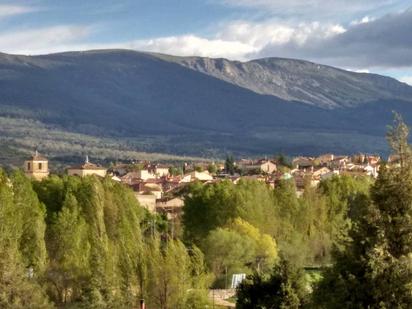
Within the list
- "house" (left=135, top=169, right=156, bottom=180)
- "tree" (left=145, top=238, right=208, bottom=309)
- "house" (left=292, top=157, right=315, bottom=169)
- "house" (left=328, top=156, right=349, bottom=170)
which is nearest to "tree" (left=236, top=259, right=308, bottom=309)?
"tree" (left=145, top=238, right=208, bottom=309)

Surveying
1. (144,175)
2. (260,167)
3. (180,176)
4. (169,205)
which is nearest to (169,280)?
(169,205)

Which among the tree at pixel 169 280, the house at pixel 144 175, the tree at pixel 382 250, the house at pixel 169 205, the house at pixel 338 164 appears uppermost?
the tree at pixel 382 250

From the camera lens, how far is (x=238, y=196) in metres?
62.0

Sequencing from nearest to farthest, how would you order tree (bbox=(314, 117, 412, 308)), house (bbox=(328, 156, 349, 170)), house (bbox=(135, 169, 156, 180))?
tree (bbox=(314, 117, 412, 308)) → house (bbox=(135, 169, 156, 180)) → house (bbox=(328, 156, 349, 170))

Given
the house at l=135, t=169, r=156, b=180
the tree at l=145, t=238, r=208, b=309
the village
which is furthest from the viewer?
the house at l=135, t=169, r=156, b=180

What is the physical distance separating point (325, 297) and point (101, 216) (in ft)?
95.4

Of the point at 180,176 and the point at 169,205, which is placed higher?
the point at 180,176

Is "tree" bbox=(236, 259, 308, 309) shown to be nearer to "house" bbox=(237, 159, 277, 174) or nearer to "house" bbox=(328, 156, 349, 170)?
"house" bbox=(237, 159, 277, 174)

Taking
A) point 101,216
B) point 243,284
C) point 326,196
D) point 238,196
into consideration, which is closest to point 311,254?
point 238,196

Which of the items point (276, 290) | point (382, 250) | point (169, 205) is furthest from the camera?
point (169, 205)

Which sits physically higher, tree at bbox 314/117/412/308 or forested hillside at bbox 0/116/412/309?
tree at bbox 314/117/412/308

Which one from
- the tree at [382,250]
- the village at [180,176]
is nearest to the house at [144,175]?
the village at [180,176]

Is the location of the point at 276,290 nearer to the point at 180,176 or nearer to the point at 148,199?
the point at 148,199

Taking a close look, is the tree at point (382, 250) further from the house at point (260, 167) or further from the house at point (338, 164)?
the house at point (338, 164)
